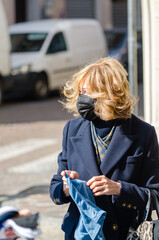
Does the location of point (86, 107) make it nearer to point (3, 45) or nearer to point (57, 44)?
point (3, 45)

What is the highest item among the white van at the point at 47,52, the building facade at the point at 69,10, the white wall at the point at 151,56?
the white wall at the point at 151,56

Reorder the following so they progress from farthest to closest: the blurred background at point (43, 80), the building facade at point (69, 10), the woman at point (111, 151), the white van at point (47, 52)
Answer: the building facade at point (69, 10)
the white van at point (47, 52)
the blurred background at point (43, 80)
the woman at point (111, 151)

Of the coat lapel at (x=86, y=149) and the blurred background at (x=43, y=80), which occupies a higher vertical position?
the coat lapel at (x=86, y=149)

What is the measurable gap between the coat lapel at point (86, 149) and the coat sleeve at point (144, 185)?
15 cm

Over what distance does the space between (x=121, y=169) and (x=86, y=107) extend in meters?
0.34

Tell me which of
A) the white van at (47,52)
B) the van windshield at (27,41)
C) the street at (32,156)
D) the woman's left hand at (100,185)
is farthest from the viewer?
Result: the van windshield at (27,41)

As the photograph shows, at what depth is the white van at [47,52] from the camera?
48.1ft

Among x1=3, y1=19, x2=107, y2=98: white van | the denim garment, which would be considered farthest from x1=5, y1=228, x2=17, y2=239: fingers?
x1=3, y1=19, x2=107, y2=98: white van

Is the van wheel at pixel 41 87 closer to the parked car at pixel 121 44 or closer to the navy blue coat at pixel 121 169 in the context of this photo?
the parked car at pixel 121 44

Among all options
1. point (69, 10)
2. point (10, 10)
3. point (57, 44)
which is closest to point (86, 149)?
point (57, 44)

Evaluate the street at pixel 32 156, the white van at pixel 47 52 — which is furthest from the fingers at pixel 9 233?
the white van at pixel 47 52

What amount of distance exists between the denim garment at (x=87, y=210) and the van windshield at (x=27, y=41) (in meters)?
12.8

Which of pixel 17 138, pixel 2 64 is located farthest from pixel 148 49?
pixel 2 64

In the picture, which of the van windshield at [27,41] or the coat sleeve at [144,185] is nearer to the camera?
the coat sleeve at [144,185]
